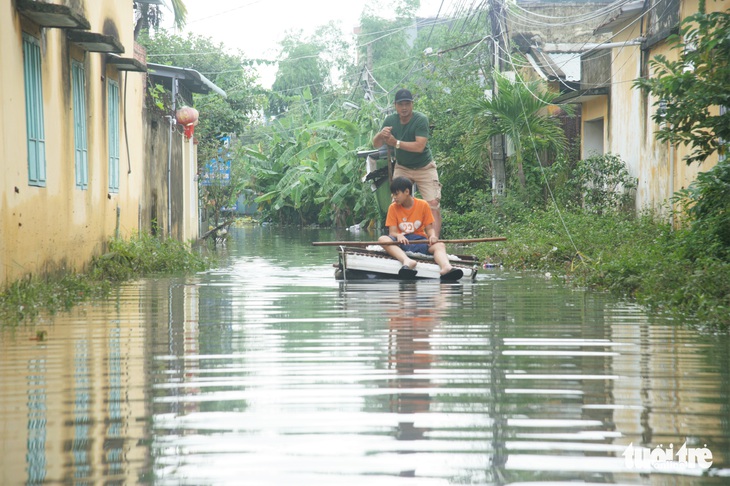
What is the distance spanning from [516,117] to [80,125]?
12209 mm

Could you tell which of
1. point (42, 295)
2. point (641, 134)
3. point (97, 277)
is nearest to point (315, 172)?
point (641, 134)

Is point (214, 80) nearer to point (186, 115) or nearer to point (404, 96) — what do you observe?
point (186, 115)

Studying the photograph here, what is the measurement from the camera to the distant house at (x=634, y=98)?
17625 millimetres

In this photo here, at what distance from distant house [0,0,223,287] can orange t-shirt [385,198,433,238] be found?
4055 mm

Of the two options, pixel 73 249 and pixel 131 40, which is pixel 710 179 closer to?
pixel 73 249

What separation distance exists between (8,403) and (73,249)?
8080 mm

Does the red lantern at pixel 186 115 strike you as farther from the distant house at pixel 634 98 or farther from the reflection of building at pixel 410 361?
the reflection of building at pixel 410 361

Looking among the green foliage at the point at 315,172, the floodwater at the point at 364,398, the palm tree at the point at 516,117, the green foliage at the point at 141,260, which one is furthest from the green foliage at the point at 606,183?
the green foliage at the point at 315,172

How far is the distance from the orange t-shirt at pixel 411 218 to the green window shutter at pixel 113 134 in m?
4.52

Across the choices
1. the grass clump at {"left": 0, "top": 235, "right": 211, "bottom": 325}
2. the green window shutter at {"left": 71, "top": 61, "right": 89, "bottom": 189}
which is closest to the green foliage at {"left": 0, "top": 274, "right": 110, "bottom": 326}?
the grass clump at {"left": 0, "top": 235, "right": 211, "bottom": 325}

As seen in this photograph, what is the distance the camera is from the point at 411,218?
13.9 meters

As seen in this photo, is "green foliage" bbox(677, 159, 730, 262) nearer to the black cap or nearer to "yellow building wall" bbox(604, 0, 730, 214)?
"yellow building wall" bbox(604, 0, 730, 214)

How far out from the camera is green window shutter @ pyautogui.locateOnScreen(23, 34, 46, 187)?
37.1 feet

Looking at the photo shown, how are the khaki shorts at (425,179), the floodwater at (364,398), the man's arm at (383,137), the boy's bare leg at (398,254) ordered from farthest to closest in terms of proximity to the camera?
the khaki shorts at (425,179), the man's arm at (383,137), the boy's bare leg at (398,254), the floodwater at (364,398)
